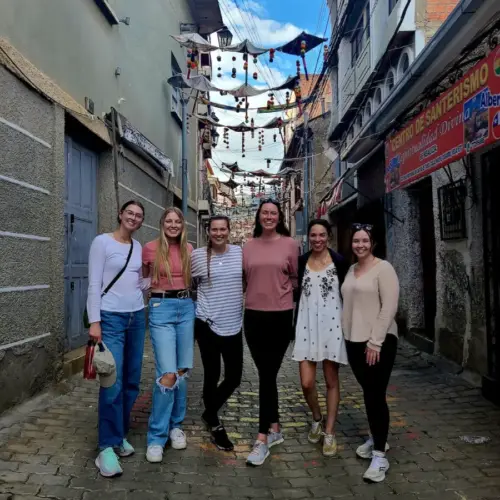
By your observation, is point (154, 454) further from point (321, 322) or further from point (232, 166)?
point (232, 166)

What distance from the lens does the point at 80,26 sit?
5891mm

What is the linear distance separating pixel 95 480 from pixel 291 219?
31.4 metres

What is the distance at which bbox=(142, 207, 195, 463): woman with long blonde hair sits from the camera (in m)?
3.40

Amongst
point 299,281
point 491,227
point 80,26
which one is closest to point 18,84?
point 80,26

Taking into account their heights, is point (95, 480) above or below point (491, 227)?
below

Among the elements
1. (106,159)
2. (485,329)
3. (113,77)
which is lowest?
(485,329)

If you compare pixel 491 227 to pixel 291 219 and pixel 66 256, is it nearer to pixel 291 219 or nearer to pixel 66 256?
pixel 66 256

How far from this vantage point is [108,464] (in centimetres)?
312

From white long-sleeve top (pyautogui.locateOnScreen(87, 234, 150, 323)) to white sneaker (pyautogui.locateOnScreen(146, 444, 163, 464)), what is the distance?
984 millimetres

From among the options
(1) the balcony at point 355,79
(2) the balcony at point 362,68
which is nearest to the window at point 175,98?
(1) the balcony at point 355,79

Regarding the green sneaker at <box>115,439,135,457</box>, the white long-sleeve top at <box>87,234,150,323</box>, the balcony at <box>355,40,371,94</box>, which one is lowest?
the green sneaker at <box>115,439,135,457</box>

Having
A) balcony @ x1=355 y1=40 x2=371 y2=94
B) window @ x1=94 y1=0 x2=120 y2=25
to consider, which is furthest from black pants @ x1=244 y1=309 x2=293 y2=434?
balcony @ x1=355 y1=40 x2=371 y2=94

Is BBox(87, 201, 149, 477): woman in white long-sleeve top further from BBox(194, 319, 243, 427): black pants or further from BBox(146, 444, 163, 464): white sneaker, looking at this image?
BBox(194, 319, 243, 427): black pants

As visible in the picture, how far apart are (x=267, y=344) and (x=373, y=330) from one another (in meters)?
0.79
